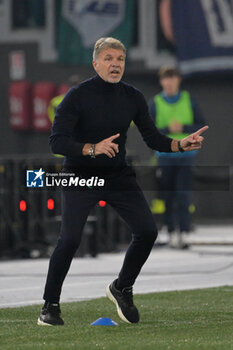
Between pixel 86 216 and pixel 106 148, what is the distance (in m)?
0.63

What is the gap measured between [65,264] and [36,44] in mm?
16372

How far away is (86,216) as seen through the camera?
8609 millimetres

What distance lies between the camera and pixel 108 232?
16.3 meters

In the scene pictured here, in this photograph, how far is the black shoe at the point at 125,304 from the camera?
28.8 feet

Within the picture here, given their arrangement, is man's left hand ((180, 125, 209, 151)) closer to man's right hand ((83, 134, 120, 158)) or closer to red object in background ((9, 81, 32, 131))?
man's right hand ((83, 134, 120, 158))

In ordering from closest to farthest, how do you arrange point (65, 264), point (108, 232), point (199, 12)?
point (65, 264), point (108, 232), point (199, 12)

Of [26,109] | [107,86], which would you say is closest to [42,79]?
[26,109]

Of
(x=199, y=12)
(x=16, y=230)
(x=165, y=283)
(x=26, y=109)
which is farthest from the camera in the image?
(x=26, y=109)

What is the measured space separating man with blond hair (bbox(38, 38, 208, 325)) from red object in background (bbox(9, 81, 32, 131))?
15840mm

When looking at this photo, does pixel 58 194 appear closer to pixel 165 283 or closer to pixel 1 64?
pixel 165 283

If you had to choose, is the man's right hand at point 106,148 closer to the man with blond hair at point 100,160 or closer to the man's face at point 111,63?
the man with blond hair at point 100,160

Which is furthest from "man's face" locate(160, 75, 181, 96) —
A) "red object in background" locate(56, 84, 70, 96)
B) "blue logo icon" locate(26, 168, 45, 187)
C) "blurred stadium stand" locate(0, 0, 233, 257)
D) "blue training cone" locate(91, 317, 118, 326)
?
"red object in background" locate(56, 84, 70, 96)

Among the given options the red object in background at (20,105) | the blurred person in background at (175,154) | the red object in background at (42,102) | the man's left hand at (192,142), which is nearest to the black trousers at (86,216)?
the man's left hand at (192,142)

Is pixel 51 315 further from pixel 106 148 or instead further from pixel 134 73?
pixel 134 73
